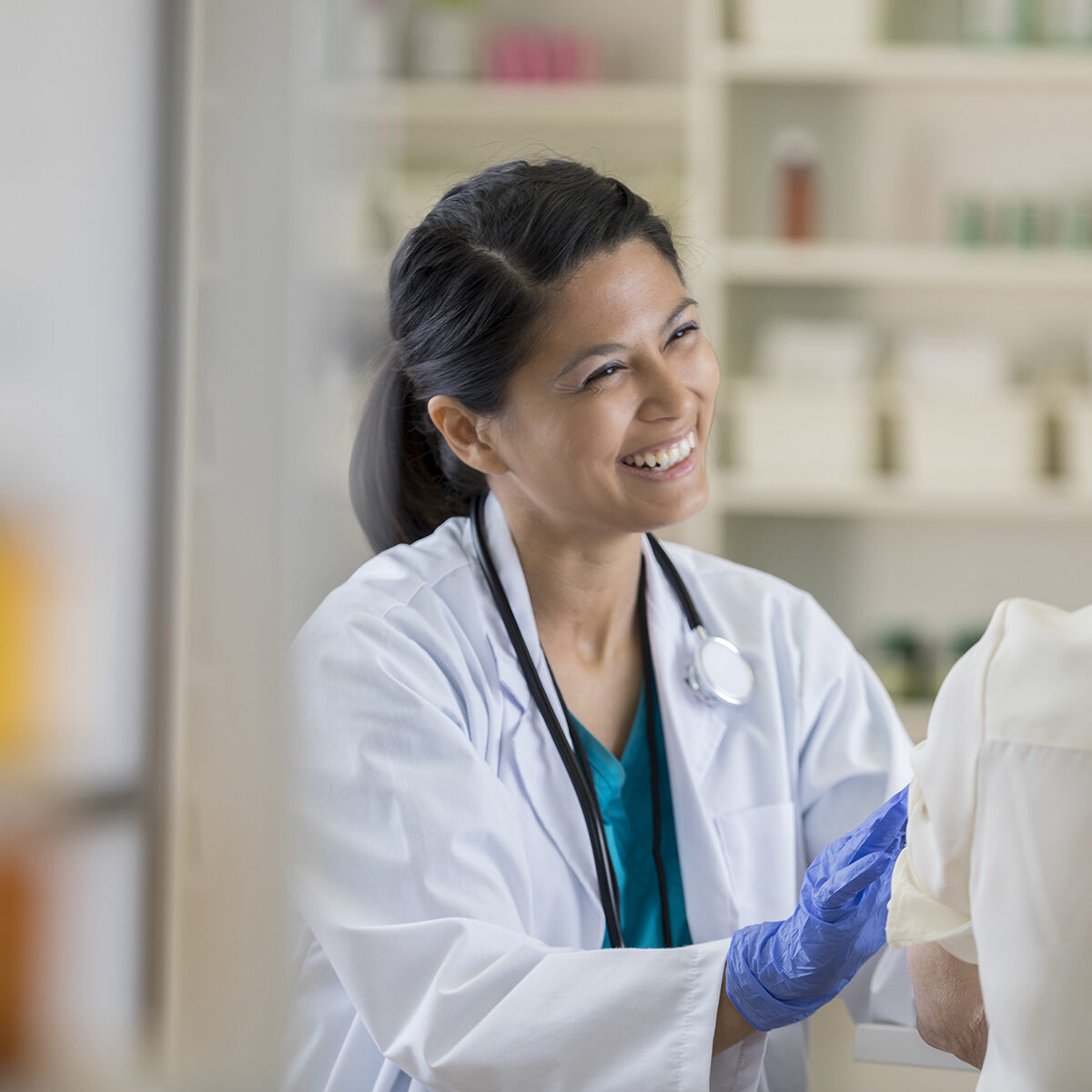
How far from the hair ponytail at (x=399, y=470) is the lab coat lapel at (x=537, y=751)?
0.18 m

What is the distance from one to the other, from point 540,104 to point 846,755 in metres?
1.85

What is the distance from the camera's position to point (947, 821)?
683mm

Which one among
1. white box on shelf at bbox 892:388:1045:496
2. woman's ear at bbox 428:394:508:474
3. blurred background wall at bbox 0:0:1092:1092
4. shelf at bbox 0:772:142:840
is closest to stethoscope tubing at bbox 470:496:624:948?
woman's ear at bbox 428:394:508:474

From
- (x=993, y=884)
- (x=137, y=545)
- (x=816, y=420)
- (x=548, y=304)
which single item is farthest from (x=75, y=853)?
(x=816, y=420)

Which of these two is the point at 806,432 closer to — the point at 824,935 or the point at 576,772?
the point at 576,772

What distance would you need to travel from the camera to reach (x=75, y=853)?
0.18 metres

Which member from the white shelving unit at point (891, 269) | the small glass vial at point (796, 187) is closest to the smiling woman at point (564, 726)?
the white shelving unit at point (891, 269)

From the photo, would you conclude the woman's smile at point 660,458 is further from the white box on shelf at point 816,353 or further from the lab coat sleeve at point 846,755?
the white box on shelf at point 816,353

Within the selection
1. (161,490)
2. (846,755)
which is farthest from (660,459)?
(161,490)

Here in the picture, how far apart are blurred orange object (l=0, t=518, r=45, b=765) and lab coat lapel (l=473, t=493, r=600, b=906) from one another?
94 centimetres

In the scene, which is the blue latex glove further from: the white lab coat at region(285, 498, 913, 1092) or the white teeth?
the white teeth

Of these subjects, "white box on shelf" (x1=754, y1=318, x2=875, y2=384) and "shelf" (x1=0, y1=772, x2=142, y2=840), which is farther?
"white box on shelf" (x1=754, y1=318, x2=875, y2=384)

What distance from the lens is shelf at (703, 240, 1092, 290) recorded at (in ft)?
8.07

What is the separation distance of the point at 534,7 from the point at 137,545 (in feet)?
9.36
